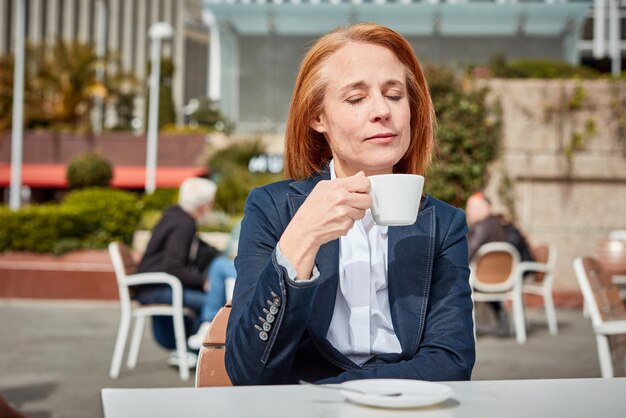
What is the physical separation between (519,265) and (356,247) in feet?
24.7

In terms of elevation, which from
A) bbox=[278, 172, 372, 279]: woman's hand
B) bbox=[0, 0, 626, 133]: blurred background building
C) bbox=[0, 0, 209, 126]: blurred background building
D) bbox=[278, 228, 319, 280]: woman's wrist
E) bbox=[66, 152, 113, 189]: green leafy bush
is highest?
bbox=[0, 0, 209, 126]: blurred background building

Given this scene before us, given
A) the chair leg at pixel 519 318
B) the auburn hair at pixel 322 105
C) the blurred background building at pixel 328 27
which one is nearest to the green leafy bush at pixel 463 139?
the chair leg at pixel 519 318

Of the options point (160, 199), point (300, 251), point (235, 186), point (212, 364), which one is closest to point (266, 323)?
point (300, 251)

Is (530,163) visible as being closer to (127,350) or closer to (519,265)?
(519,265)

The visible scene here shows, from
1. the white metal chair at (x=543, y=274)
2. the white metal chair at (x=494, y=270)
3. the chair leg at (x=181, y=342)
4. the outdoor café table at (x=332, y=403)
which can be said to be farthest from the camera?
the white metal chair at (x=543, y=274)

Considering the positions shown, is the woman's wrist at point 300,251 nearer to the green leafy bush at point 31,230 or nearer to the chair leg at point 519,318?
the chair leg at point 519,318

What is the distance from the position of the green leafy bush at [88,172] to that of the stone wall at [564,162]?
57.1ft

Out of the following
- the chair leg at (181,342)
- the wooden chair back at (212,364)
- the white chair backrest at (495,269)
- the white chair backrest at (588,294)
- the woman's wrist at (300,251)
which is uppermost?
Result: the woman's wrist at (300,251)

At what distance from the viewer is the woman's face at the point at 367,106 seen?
2.04 meters

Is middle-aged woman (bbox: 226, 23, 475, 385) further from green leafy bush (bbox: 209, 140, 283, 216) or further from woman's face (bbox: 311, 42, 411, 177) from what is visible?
green leafy bush (bbox: 209, 140, 283, 216)

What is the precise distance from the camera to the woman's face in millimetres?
A: 2043

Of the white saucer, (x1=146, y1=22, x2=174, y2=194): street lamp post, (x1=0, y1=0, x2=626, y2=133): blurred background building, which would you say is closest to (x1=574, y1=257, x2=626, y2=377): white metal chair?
the white saucer

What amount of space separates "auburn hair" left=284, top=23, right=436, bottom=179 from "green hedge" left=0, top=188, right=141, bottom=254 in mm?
11792

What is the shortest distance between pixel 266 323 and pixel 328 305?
0.19 metres
